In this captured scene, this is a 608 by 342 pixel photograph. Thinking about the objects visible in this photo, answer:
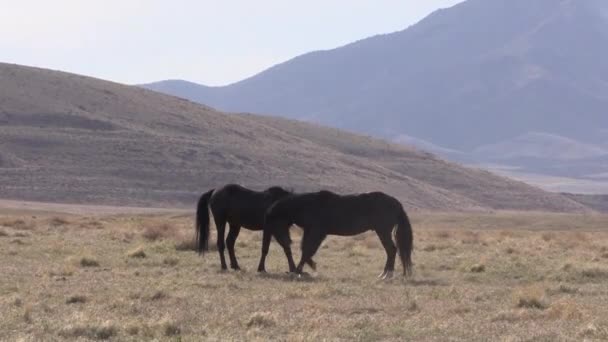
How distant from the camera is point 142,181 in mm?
92438

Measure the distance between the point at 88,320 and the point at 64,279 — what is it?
A: 542 cm

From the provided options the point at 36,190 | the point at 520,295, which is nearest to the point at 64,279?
the point at 520,295

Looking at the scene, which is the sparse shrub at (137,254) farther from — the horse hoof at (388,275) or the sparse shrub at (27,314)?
the sparse shrub at (27,314)

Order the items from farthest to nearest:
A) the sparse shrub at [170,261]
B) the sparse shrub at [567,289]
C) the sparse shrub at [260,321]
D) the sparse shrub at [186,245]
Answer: the sparse shrub at [186,245] < the sparse shrub at [170,261] < the sparse shrub at [567,289] < the sparse shrub at [260,321]

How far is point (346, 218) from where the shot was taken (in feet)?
67.4

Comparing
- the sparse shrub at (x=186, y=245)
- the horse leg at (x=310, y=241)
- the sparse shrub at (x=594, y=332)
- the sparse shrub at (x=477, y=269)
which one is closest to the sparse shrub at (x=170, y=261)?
the horse leg at (x=310, y=241)

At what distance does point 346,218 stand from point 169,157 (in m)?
78.2

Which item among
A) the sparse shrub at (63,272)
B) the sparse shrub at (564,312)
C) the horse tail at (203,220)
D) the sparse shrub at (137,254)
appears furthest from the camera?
the sparse shrub at (137,254)

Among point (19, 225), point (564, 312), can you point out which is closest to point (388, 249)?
point (564, 312)

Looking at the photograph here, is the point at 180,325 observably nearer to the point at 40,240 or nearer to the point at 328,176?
the point at 40,240

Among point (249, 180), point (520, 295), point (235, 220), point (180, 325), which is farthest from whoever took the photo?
point (249, 180)

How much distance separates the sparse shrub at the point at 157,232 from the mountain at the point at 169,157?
177ft

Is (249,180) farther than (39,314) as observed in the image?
Yes

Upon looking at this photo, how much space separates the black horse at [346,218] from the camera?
20469mm
